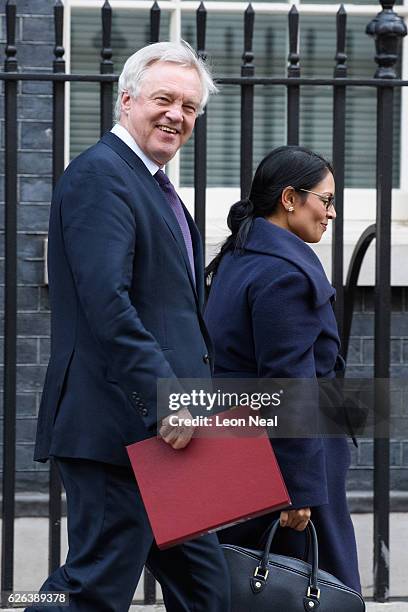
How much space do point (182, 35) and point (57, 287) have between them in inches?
136

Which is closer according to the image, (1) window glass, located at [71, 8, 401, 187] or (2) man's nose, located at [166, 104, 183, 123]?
(2) man's nose, located at [166, 104, 183, 123]

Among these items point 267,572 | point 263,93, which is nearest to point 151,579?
point 267,572

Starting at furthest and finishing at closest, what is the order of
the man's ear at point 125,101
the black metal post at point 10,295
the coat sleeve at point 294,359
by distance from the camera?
the black metal post at point 10,295 → the coat sleeve at point 294,359 → the man's ear at point 125,101

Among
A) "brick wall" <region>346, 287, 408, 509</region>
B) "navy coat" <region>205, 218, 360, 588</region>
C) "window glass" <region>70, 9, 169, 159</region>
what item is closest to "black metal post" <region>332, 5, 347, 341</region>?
"navy coat" <region>205, 218, 360, 588</region>

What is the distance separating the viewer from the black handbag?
3.67 m

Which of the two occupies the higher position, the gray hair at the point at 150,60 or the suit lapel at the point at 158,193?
the gray hair at the point at 150,60

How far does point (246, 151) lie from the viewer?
4621 millimetres

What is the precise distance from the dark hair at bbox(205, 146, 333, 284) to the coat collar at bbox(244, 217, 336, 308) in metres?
0.04

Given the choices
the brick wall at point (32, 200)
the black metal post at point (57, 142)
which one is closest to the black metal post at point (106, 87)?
the black metal post at point (57, 142)

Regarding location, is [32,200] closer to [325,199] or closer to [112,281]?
[325,199]

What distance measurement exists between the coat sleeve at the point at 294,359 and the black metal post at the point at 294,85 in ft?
3.30

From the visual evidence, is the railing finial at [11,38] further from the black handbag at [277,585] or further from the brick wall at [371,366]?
the brick wall at [371,366]

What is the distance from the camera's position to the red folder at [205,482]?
10.7 ft

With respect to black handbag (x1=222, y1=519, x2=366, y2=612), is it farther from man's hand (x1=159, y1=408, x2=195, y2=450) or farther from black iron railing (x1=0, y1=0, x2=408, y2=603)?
black iron railing (x1=0, y1=0, x2=408, y2=603)
